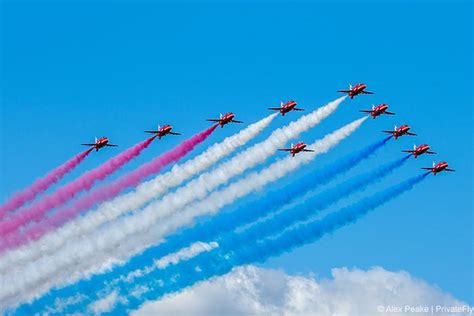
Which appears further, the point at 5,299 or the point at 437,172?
the point at 437,172

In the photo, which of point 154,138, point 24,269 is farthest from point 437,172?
point 24,269

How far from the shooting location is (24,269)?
3925 inches

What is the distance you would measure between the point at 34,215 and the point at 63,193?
13.8ft

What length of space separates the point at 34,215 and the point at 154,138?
16386 millimetres

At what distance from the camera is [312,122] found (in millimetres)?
101688

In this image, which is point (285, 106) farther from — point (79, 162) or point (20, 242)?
point (20, 242)

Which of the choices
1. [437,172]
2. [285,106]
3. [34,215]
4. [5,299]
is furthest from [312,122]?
[5,299]

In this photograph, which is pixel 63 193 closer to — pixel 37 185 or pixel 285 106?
pixel 37 185

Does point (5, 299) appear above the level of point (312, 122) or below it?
below

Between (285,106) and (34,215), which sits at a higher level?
(285,106)

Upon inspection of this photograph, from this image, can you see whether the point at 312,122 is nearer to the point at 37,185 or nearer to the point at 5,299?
the point at 37,185

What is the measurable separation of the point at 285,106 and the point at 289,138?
4.55 m

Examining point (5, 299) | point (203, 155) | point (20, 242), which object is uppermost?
point (203, 155)

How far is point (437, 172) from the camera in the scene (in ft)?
346
